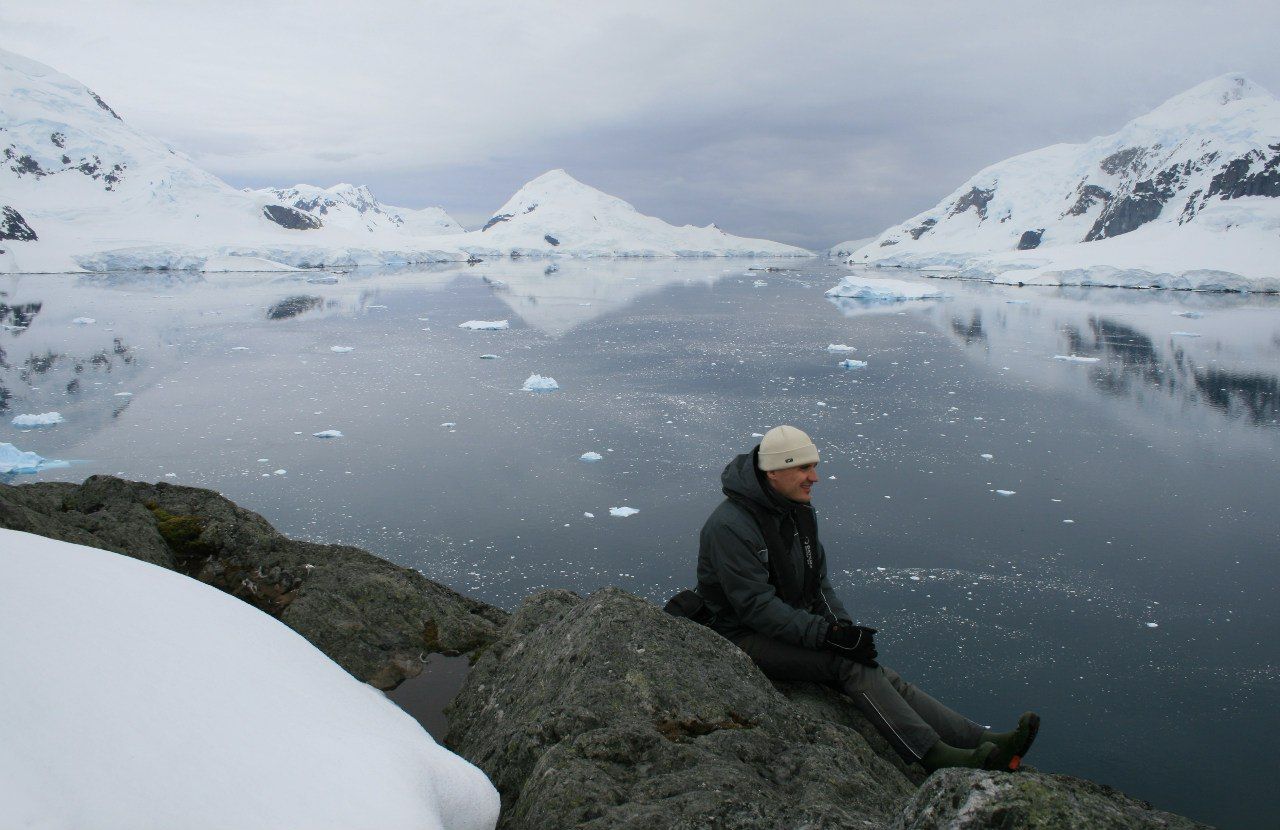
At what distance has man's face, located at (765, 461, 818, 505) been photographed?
3.20 meters

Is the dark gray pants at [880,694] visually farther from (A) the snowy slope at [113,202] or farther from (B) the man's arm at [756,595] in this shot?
(A) the snowy slope at [113,202]

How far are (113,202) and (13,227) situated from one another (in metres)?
13.8

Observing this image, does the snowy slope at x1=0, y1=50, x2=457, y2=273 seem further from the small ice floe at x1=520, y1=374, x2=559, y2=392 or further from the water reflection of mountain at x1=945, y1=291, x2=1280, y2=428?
the water reflection of mountain at x1=945, y1=291, x2=1280, y2=428

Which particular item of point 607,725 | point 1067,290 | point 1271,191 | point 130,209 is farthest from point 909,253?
point 607,725

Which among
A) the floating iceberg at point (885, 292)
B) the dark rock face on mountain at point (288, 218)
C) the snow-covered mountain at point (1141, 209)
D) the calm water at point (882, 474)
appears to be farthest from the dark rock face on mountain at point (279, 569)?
the dark rock face on mountain at point (288, 218)

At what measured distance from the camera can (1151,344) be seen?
67.2 ft

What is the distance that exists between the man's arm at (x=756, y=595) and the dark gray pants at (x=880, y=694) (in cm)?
8

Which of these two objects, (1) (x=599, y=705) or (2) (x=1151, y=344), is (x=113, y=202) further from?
(1) (x=599, y=705)

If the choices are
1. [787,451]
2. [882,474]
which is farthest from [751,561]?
[882,474]

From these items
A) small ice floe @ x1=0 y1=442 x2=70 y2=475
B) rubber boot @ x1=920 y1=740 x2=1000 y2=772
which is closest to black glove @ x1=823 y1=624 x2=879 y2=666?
rubber boot @ x1=920 y1=740 x2=1000 y2=772

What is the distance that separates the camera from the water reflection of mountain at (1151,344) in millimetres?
13875

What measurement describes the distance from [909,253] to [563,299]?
87.9 m

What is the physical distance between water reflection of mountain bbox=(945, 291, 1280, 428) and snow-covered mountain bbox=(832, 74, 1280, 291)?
16.6m

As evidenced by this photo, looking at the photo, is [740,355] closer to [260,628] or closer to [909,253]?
[260,628]
